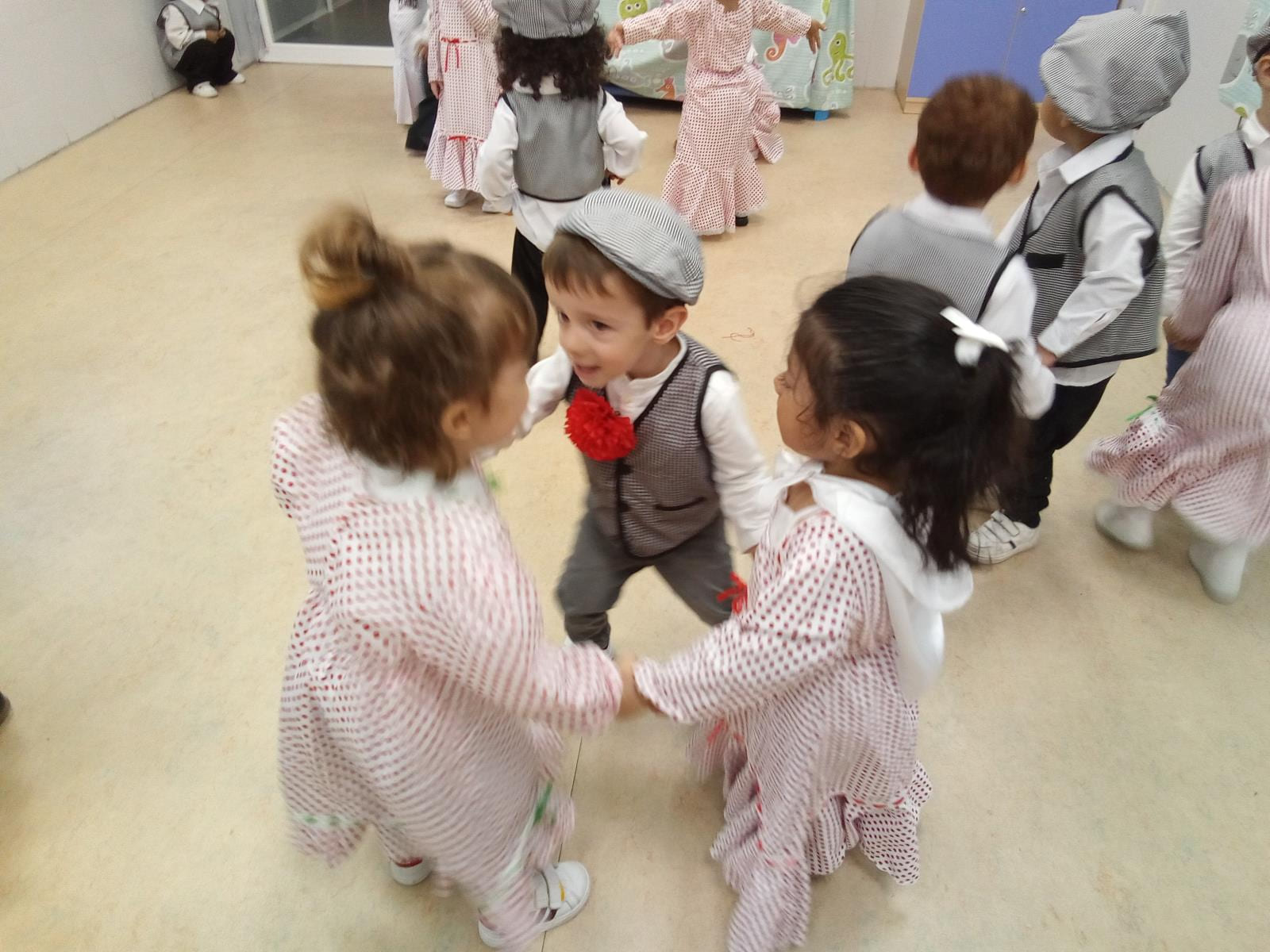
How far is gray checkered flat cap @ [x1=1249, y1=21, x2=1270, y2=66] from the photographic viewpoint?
1525 mm

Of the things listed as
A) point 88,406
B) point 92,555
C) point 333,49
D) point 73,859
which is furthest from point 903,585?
point 333,49

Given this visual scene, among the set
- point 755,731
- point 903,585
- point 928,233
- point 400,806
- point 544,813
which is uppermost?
point 928,233

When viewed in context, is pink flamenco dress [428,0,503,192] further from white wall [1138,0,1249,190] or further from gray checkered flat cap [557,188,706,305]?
white wall [1138,0,1249,190]

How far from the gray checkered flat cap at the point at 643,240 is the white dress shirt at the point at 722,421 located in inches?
5.2

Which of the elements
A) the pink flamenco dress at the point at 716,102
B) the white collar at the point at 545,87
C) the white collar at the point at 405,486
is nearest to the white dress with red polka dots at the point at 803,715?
the white collar at the point at 405,486

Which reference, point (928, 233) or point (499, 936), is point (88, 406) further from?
point (928, 233)

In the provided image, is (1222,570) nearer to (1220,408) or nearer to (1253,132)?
(1220,408)

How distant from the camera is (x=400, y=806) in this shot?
38.7 inches

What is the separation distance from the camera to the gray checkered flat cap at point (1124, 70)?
1438 millimetres

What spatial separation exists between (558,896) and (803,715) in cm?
51

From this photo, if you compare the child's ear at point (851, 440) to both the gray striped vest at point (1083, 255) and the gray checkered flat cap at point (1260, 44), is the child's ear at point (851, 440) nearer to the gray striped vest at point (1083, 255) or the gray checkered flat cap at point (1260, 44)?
the gray striped vest at point (1083, 255)

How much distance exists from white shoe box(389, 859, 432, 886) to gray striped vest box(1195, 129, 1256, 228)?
5.95ft

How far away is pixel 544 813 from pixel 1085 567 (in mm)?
1357

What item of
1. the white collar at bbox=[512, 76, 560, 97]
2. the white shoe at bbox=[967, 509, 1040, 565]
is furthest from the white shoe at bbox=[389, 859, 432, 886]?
the white collar at bbox=[512, 76, 560, 97]
